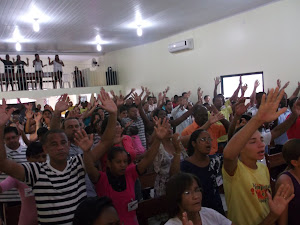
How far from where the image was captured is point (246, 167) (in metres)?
2.05

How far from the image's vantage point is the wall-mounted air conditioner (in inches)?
433

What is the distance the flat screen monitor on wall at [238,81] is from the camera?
28.6ft

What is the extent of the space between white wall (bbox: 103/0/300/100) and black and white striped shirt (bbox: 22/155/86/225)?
287 inches

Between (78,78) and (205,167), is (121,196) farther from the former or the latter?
(78,78)

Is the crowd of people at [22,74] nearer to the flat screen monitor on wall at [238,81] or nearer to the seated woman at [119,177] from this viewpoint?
the flat screen monitor on wall at [238,81]

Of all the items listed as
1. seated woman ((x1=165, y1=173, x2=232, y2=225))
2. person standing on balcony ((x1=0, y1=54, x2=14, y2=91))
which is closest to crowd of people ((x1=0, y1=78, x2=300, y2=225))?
seated woman ((x1=165, y1=173, x2=232, y2=225))

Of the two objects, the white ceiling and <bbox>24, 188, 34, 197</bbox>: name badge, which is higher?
the white ceiling

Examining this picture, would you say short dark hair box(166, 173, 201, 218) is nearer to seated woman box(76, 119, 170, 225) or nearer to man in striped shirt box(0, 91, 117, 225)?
seated woman box(76, 119, 170, 225)

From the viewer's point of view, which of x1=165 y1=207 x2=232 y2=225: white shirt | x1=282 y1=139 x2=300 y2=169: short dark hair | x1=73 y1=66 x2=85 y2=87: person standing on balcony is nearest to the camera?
x1=165 y1=207 x2=232 y2=225: white shirt

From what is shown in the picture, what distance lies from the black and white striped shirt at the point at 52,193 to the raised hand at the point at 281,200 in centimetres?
123

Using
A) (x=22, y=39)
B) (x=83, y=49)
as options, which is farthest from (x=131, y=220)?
(x=83, y=49)

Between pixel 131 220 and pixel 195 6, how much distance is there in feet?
23.6

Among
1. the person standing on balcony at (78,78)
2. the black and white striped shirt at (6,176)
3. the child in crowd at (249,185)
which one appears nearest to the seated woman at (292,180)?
the child in crowd at (249,185)

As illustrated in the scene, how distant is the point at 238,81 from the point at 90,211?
8.69m
